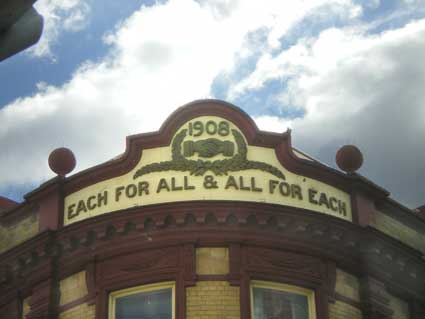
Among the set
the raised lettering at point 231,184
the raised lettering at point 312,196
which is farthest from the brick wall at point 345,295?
the raised lettering at point 231,184

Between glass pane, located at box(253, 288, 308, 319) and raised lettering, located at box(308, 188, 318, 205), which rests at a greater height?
raised lettering, located at box(308, 188, 318, 205)

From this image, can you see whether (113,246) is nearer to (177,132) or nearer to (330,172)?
(177,132)

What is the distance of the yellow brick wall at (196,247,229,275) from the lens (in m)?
15.6

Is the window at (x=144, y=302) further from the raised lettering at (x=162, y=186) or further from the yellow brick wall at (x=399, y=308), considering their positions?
the yellow brick wall at (x=399, y=308)

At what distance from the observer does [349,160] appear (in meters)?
18.1

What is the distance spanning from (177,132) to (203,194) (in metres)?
1.62

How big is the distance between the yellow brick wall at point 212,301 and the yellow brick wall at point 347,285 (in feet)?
8.24

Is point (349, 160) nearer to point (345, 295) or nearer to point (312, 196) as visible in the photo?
point (312, 196)

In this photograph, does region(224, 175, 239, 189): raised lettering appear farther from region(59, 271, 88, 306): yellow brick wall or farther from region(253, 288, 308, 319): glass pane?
region(59, 271, 88, 306): yellow brick wall

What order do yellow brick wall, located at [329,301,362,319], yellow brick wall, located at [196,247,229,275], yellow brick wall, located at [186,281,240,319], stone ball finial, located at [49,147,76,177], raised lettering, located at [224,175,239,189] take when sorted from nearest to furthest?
1. yellow brick wall, located at [186,281,240,319]
2. yellow brick wall, located at [196,247,229,275]
3. yellow brick wall, located at [329,301,362,319]
4. raised lettering, located at [224,175,239,189]
5. stone ball finial, located at [49,147,76,177]

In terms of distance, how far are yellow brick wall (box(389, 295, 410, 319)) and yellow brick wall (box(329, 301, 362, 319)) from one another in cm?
148

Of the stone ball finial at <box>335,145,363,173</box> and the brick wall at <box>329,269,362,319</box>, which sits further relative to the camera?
the stone ball finial at <box>335,145,363,173</box>

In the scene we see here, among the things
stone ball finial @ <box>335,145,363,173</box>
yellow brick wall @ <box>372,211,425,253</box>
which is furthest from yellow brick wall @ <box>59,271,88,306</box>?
yellow brick wall @ <box>372,211,425,253</box>

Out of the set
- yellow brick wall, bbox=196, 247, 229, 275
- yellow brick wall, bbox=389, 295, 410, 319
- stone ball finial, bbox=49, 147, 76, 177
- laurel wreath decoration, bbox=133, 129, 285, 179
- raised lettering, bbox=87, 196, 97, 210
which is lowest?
yellow brick wall, bbox=389, 295, 410, 319
